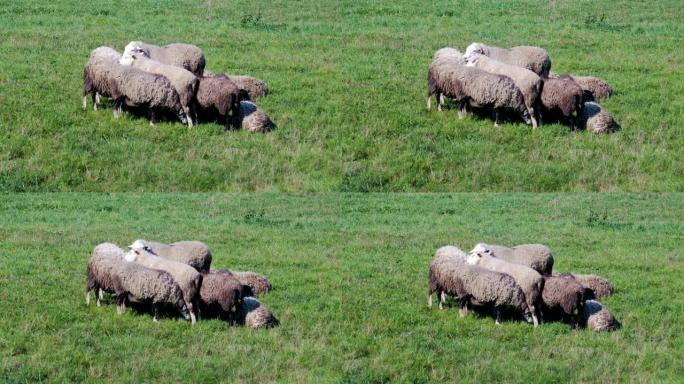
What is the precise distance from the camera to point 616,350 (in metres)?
20.7

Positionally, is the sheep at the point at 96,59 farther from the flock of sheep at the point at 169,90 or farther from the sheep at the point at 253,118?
the sheep at the point at 253,118

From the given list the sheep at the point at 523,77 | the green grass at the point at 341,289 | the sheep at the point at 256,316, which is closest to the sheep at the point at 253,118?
the green grass at the point at 341,289

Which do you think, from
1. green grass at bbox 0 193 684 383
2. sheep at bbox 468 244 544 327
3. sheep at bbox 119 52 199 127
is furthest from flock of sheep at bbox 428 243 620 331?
sheep at bbox 119 52 199 127

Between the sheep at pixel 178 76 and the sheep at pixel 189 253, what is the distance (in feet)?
16.3

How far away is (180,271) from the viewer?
21.4m

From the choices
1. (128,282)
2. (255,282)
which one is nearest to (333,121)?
(255,282)

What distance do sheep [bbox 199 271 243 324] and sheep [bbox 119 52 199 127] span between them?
667cm

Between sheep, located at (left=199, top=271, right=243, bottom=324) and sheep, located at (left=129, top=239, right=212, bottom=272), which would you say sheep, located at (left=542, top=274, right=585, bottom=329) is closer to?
sheep, located at (left=199, top=271, right=243, bottom=324)

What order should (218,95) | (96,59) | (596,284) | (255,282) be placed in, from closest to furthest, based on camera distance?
(255,282) → (596,284) → (218,95) → (96,59)

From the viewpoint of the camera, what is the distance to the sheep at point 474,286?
2152cm

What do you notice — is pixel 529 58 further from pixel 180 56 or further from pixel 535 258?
pixel 535 258

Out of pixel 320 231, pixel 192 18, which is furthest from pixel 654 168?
pixel 192 18

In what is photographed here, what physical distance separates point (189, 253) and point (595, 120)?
1028 cm

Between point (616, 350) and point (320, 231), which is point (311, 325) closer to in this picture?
point (616, 350)
